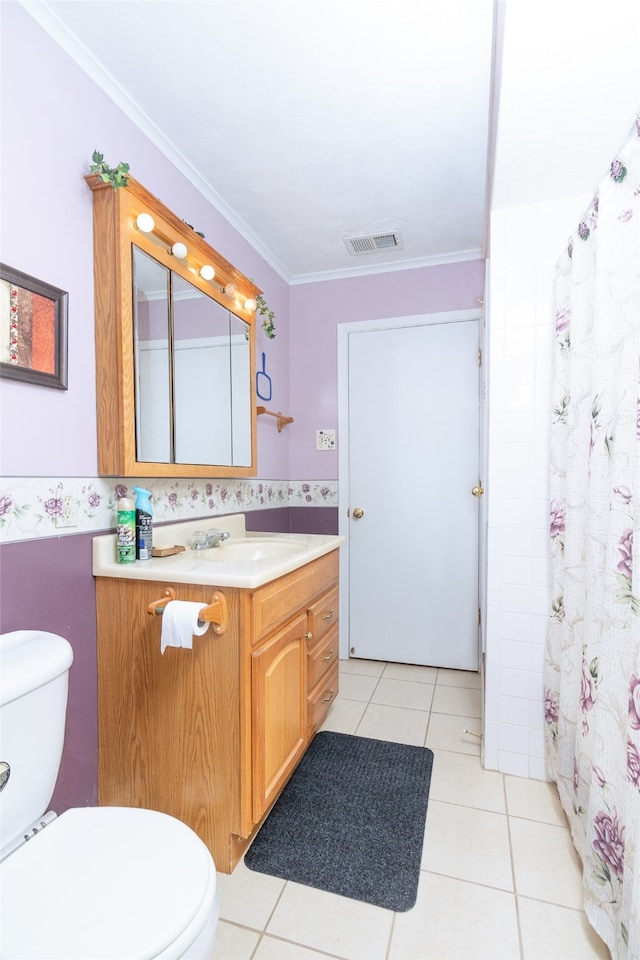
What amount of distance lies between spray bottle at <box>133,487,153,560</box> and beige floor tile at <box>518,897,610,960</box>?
1.40m

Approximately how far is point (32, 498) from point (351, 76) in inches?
62.7

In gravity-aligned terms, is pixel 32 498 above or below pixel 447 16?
below

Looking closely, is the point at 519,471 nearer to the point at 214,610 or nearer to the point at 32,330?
the point at 214,610

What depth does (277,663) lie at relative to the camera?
4.82ft

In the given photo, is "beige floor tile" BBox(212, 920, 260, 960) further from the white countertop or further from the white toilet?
the white countertop

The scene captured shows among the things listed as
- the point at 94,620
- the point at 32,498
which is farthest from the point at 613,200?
the point at 94,620

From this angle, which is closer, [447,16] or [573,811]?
[447,16]

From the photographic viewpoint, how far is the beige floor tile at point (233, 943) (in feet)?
3.61

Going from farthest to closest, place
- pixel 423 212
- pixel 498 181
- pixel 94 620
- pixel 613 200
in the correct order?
pixel 423 212
pixel 498 181
pixel 94 620
pixel 613 200

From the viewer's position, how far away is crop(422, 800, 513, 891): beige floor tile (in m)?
1.32

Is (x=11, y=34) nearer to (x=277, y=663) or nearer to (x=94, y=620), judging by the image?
(x=94, y=620)

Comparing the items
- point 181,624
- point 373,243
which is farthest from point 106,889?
point 373,243

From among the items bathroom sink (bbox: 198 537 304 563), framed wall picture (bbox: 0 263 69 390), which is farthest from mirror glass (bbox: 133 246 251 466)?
bathroom sink (bbox: 198 537 304 563)

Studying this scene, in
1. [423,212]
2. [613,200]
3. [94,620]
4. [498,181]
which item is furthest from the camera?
[423,212]
